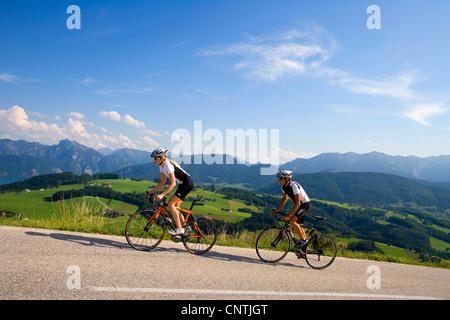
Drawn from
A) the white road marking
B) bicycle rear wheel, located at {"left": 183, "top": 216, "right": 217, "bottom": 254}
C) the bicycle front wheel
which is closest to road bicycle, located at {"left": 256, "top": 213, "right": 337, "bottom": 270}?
the bicycle front wheel

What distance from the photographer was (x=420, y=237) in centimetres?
11581

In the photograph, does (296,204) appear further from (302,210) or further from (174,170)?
(174,170)

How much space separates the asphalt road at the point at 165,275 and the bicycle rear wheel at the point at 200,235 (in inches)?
9.5

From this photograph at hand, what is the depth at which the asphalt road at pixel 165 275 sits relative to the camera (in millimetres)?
4062

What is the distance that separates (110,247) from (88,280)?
2.08 m

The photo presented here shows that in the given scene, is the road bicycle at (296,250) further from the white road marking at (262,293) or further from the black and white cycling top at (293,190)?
the white road marking at (262,293)

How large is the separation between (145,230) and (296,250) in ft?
14.1

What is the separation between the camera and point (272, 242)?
736 centimetres

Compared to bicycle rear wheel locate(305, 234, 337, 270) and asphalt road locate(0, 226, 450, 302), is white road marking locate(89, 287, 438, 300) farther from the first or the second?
bicycle rear wheel locate(305, 234, 337, 270)

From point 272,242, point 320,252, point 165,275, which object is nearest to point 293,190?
point 272,242
